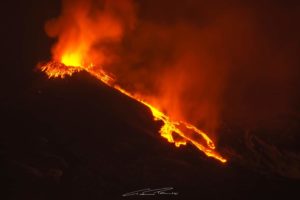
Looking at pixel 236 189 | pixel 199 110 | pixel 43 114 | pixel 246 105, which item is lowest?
pixel 236 189

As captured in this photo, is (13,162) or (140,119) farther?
(140,119)

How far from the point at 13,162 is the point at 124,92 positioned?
8.62 m

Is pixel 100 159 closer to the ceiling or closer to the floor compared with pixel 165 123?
closer to the floor

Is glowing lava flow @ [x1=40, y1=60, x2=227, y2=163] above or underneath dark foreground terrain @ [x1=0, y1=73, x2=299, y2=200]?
above

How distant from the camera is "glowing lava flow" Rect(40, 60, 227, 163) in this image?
26312mm

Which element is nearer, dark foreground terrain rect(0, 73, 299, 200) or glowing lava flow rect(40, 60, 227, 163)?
dark foreground terrain rect(0, 73, 299, 200)

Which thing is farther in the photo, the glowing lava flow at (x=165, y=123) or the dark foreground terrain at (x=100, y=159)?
the glowing lava flow at (x=165, y=123)

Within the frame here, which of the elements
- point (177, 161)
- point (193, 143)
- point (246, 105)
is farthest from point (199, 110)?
point (177, 161)

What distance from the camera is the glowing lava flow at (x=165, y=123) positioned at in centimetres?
2631

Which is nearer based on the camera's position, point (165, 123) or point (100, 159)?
point (100, 159)

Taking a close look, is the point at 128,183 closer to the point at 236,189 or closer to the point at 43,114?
the point at 236,189

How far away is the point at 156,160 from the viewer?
24.4m

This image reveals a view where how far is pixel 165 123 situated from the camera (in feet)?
89.8

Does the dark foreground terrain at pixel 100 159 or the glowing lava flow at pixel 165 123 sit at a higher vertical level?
the glowing lava flow at pixel 165 123
